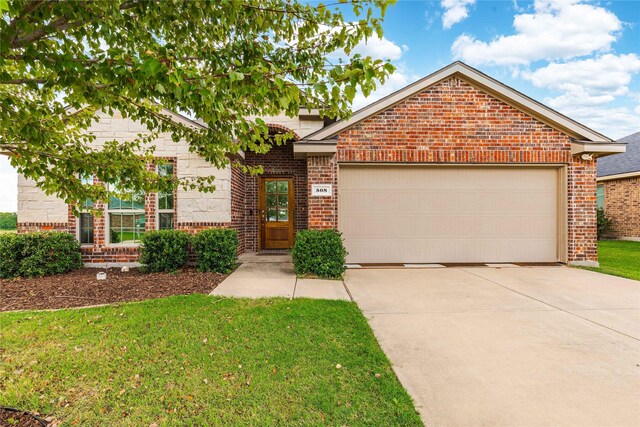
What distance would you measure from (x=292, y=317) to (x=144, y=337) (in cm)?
167

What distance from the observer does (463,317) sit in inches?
160

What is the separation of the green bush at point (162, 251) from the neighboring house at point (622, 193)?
18.4 metres

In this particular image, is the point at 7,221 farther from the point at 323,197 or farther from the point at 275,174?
the point at 323,197

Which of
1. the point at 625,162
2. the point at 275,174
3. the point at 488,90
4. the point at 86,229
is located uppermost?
the point at 488,90

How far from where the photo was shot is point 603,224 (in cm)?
1456

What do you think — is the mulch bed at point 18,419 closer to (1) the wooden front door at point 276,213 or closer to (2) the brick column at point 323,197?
(2) the brick column at point 323,197

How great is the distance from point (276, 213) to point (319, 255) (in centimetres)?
422

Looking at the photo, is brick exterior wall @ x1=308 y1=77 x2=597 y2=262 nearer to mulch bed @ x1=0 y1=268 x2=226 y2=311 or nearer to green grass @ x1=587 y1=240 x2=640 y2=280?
green grass @ x1=587 y1=240 x2=640 y2=280

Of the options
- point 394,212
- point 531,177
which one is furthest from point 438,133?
point 531,177

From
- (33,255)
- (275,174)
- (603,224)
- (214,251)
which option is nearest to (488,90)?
(275,174)

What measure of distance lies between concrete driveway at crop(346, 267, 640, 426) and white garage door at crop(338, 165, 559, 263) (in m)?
1.88

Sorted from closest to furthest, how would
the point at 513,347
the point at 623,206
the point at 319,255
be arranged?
the point at 513,347
the point at 319,255
the point at 623,206

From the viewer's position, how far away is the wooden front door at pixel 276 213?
10.2 metres

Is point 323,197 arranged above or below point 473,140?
below
